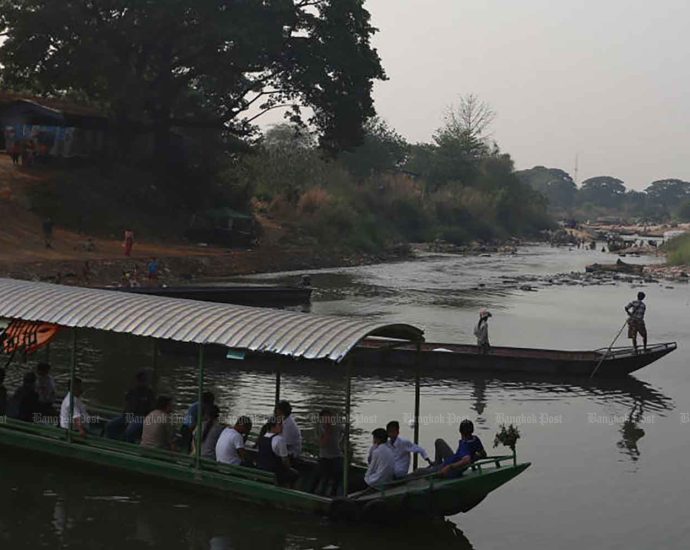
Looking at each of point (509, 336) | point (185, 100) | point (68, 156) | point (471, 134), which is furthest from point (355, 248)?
point (471, 134)

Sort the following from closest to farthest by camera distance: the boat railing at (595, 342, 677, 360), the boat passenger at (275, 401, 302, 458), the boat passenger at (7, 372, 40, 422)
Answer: the boat passenger at (275, 401, 302, 458)
the boat passenger at (7, 372, 40, 422)
the boat railing at (595, 342, 677, 360)

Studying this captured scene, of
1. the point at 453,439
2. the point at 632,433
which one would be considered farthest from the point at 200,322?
the point at 632,433

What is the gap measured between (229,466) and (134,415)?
217 centimetres

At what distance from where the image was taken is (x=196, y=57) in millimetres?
48000

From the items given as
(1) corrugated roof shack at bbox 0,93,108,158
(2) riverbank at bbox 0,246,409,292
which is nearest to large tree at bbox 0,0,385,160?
(1) corrugated roof shack at bbox 0,93,108,158

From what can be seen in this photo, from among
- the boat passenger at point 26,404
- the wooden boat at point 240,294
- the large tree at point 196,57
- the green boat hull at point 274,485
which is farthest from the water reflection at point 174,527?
the large tree at point 196,57

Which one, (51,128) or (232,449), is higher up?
(51,128)

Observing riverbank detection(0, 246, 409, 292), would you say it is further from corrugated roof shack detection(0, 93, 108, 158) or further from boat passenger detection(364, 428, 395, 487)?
boat passenger detection(364, 428, 395, 487)

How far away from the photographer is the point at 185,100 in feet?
174

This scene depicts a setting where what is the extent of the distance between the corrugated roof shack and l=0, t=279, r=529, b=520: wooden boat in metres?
37.7

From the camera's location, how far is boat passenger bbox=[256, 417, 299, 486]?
1239cm

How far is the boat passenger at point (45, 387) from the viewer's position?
14.8 metres

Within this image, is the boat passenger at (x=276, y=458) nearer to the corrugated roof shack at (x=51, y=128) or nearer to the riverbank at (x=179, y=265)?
the riverbank at (x=179, y=265)

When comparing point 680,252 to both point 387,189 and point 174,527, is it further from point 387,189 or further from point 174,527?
point 174,527
